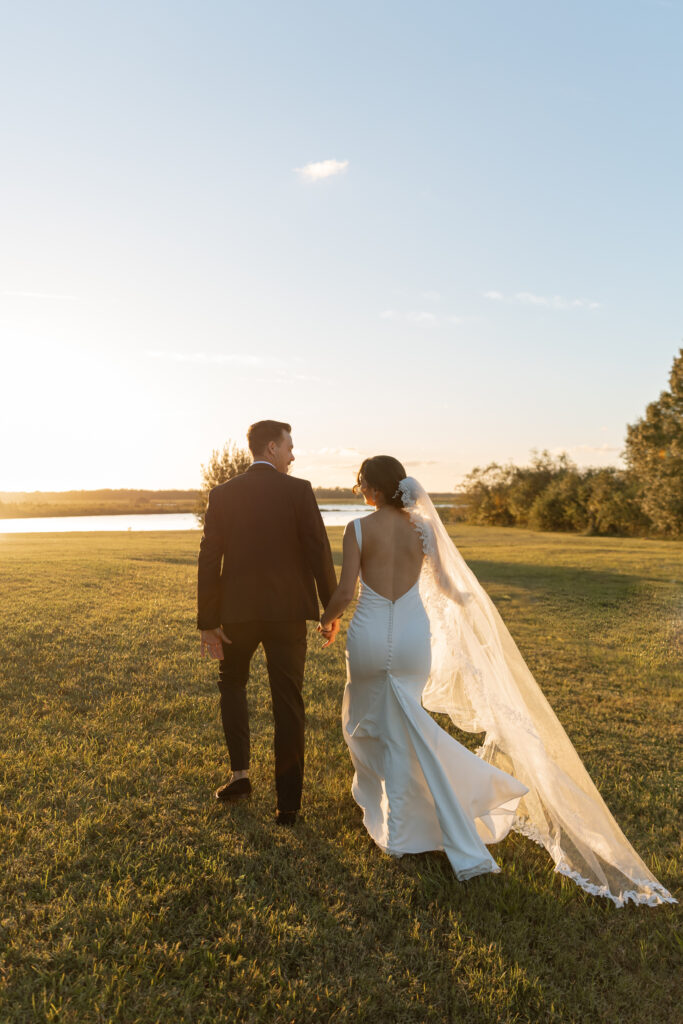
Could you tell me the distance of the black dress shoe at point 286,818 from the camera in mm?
4504

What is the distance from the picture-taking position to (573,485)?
52.7m

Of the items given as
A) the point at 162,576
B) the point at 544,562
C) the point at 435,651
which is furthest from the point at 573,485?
the point at 435,651

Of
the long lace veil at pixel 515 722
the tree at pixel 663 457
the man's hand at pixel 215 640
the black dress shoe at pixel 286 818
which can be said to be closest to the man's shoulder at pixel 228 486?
the man's hand at pixel 215 640

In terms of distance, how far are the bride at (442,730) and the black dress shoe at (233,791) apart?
88 cm

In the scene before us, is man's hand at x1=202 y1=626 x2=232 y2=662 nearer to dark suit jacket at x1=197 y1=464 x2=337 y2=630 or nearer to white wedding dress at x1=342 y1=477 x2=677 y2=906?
dark suit jacket at x1=197 y1=464 x2=337 y2=630

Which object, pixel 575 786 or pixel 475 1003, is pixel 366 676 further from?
pixel 475 1003

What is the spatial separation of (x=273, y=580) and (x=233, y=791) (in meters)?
1.63

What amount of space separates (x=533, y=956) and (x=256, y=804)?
225cm

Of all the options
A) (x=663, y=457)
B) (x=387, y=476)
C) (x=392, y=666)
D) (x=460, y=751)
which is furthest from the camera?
(x=663, y=457)

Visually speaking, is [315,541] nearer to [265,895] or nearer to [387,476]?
[387,476]

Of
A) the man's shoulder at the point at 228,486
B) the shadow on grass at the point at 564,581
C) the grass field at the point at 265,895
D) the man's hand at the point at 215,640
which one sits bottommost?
the shadow on grass at the point at 564,581

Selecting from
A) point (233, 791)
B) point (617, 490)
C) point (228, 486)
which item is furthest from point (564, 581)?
point (617, 490)

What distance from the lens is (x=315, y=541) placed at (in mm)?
4512

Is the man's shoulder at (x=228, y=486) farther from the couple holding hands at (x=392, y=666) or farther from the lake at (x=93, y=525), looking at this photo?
the lake at (x=93, y=525)
